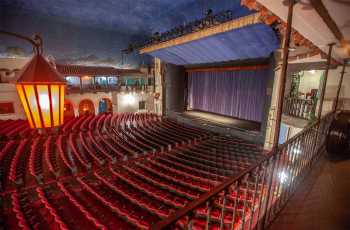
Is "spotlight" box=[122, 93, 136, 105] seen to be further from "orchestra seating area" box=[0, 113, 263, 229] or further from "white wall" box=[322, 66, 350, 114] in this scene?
"white wall" box=[322, 66, 350, 114]

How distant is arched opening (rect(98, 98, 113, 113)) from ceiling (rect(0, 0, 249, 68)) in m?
4.20

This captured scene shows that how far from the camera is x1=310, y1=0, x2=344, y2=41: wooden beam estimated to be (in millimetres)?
2024

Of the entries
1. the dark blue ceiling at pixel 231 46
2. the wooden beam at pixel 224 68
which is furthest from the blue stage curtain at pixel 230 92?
the dark blue ceiling at pixel 231 46

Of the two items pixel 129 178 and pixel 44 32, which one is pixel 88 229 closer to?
pixel 129 178

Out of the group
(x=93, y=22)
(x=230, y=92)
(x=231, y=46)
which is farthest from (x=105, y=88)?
(x=231, y=46)

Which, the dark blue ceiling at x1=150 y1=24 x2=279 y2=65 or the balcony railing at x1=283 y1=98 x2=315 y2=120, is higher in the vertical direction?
the dark blue ceiling at x1=150 y1=24 x2=279 y2=65

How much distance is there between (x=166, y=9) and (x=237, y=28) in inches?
360

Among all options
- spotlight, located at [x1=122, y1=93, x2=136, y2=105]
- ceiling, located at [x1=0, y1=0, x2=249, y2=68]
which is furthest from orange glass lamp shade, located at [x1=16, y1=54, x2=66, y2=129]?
spotlight, located at [x1=122, y1=93, x2=136, y2=105]

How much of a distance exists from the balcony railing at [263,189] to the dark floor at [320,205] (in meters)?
0.13

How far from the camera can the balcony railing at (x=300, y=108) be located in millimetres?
Answer: 7503

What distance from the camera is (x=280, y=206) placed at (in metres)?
2.63

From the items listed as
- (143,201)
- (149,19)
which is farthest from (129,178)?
(149,19)

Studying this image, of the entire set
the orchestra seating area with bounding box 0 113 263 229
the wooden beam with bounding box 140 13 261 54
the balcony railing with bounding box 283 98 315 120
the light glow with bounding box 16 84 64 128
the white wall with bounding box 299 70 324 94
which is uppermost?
the wooden beam with bounding box 140 13 261 54

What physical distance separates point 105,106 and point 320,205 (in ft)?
65.7
